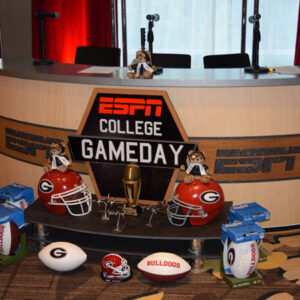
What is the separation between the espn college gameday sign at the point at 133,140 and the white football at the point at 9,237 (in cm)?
53

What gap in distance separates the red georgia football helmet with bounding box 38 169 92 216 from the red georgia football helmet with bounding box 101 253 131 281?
1.08 feet

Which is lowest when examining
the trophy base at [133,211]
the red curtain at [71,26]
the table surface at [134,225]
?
the table surface at [134,225]

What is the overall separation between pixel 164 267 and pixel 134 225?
303 mm

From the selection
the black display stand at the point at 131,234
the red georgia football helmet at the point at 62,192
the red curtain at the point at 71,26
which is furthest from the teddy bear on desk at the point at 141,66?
the red curtain at the point at 71,26

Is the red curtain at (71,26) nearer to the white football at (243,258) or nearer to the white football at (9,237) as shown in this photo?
the white football at (9,237)

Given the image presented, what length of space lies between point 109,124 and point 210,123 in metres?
0.56

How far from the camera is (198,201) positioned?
236cm

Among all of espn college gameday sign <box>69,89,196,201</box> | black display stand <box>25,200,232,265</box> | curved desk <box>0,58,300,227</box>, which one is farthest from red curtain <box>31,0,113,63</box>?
black display stand <box>25,200,232,265</box>

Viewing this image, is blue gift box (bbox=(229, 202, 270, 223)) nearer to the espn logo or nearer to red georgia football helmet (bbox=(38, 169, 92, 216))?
the espn logo

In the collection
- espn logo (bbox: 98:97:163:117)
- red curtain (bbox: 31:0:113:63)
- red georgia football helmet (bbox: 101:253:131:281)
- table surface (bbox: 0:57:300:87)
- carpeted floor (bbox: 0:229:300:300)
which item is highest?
red curtain (bbox: 31:0:113:63)

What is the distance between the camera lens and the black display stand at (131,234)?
7.75 feet

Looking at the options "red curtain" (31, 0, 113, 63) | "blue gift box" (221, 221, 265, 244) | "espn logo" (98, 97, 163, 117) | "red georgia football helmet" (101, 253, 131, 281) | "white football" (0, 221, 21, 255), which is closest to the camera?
"blue gift box" (221, 221, 265, 244)

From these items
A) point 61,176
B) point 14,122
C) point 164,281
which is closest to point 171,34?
point 14,122

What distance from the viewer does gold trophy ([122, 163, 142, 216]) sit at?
248 cm
